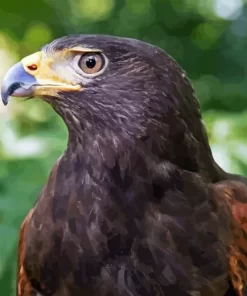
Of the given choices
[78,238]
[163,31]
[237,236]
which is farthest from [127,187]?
[163,31]

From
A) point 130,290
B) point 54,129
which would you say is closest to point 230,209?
point 130,290

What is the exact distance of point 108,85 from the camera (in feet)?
6.02

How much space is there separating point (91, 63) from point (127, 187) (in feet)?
1.00

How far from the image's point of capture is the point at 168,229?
1890 millimetres

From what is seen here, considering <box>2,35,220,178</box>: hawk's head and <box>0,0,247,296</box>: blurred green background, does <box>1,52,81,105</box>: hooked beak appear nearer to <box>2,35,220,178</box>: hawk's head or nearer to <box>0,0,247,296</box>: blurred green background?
<box>2,35,220,178</box>: hawk's head

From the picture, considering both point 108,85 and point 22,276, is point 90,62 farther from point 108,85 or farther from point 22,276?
point 22,276

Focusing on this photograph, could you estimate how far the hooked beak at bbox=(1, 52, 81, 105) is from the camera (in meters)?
1.80

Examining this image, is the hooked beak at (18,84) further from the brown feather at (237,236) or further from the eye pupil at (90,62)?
the brown feather at (237,236)

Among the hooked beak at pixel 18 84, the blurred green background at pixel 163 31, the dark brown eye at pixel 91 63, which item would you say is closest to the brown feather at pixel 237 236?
the dark brown eye at pixel 91 63

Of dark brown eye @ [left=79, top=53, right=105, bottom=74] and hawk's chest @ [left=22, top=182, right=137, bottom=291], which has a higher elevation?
dark brown eye @ [left=79, top=53, right=105, bottom=74]

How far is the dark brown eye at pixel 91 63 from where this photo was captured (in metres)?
1.81

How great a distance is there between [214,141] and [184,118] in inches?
31.7

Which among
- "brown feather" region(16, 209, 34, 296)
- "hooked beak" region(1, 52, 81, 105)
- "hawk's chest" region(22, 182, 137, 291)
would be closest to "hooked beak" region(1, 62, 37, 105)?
"hooked beak" region(1, 52, 81, 105)

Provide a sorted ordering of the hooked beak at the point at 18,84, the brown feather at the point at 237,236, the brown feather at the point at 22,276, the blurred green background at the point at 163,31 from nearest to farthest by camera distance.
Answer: the hooked beak at the point at 18,84
the brown feather at the point at 237,236
the brown feather at the point at 22,276
the blurred green background at the point at 163,31
